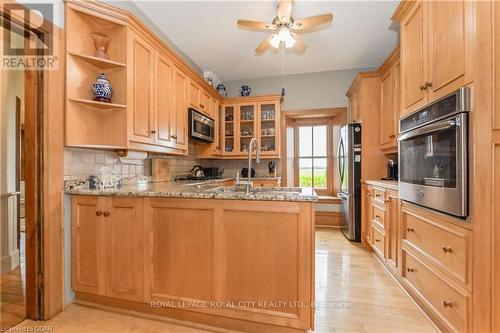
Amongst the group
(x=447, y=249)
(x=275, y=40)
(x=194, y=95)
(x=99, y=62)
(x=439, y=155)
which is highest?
(x=275, y=40)

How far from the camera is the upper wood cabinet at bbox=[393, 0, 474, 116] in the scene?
4.28ft

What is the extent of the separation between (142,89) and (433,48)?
2.34 metres

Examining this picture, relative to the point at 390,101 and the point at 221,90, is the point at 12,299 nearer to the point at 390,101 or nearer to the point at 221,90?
the point at 221,90

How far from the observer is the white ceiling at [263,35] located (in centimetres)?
248

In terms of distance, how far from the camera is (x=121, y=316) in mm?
1709

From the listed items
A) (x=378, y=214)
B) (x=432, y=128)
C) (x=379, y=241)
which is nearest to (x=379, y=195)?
(x=378, y=214)

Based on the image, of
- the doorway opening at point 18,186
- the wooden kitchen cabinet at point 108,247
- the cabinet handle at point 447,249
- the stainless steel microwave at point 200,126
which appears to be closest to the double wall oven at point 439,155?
the cabinet handle at point 447,249

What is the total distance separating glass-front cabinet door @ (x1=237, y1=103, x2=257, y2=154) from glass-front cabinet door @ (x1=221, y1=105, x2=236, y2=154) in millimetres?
129

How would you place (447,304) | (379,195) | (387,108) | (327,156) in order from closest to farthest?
(447,304) → (379,195) → (387,108) → (327,156)

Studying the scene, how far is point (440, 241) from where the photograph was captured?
151 centimetres

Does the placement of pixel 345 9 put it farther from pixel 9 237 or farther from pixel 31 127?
pixel 9 237

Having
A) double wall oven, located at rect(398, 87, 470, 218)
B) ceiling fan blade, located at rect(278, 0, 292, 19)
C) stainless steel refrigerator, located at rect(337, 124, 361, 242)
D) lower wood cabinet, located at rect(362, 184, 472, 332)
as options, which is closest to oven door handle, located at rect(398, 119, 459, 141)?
double wall oven, located at rect(398, 87, 470, 218)

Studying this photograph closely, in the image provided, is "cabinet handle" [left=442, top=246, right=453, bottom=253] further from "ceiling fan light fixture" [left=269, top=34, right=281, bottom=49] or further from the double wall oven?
"ceiling fan light fixture" [left=269, top=34, right=281, bottom=49]

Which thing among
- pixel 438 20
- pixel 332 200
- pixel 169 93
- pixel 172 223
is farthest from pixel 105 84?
pixel 332 200
